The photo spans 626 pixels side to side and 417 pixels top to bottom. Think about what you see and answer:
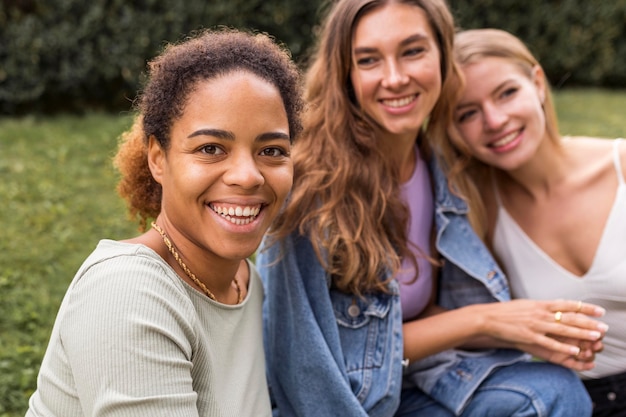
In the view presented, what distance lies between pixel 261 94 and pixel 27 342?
245 centimetres

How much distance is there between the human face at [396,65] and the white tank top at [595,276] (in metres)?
0.81

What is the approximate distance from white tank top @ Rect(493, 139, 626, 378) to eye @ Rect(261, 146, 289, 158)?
1.65 metres

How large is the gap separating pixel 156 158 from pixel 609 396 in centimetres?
231

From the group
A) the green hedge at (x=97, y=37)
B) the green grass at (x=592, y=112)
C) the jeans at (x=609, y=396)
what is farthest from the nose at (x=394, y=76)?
the green grass at (x=592, y=112)

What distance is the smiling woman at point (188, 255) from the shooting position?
1882 millimetres

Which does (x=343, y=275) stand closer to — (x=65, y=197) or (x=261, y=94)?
(x=261, y=94)

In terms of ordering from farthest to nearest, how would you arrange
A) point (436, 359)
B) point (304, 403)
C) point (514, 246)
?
point (514, 246) → point (436, 359) → point (304, 403)

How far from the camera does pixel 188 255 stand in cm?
230

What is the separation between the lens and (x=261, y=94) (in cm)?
219

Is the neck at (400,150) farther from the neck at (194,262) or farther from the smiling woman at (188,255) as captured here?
the neck at (194,262)

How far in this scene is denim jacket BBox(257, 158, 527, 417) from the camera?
2.88m

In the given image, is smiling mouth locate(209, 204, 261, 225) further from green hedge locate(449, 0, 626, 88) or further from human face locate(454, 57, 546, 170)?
green hedge locate(449, 0, 626, 88)

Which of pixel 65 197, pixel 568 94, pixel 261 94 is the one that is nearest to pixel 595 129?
pixel 568 94

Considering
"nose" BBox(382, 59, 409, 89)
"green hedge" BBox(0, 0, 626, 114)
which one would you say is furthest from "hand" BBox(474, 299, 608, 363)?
"green hedge" BBox(0, 0, 626, 114)
